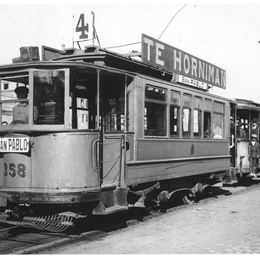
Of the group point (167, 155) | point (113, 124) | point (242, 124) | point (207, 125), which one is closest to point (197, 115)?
point (207, 125)

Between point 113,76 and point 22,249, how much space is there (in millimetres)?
3256

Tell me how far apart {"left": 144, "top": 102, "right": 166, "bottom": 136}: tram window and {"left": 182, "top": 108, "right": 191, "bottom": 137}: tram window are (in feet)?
2.95

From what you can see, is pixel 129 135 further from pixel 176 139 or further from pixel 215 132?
pixel 215 132

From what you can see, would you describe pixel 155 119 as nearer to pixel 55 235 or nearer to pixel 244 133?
pixel 55 235

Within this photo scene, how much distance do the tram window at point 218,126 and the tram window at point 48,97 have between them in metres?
5.55

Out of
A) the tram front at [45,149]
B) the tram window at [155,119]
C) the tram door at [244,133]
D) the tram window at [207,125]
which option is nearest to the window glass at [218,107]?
the tram window at [207,125]

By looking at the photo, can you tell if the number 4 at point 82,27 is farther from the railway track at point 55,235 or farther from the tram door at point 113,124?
the railway track at point 55,235

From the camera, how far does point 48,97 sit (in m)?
6.84

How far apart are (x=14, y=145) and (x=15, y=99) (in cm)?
73

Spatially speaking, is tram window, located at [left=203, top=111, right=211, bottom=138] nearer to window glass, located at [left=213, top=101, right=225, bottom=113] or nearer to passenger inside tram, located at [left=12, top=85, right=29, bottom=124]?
window glass, located at [left=213, top=101, right=225, bottom=113]

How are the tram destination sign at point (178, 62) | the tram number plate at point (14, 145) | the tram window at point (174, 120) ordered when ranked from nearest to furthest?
the tram number plate at point (14, 145) < the tram window at point (174, 120) < the tram destination sign at point (178, 62)

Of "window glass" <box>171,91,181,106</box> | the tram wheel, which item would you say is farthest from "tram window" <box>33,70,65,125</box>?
the tram wheel

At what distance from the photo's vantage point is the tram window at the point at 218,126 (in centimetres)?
1146

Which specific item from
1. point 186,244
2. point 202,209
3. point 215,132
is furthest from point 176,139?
point 186,244
